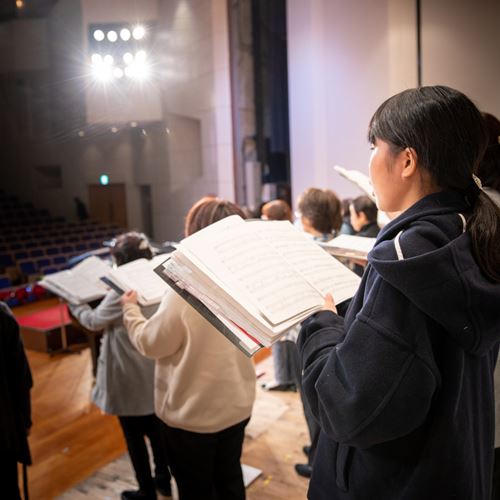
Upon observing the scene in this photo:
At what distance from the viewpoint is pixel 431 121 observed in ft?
2.55

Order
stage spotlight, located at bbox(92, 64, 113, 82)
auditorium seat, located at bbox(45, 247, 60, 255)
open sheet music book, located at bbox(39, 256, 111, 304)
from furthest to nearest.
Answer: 1. auditorium seat, located at bbox(45, 247, 60, 255)
2. stage spotlight, located at bbox(92, 64, 113, 82)
3. open sheet music book, located at bbox(39, 256, 111, 304)

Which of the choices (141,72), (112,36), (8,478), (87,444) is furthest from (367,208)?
(141,72)

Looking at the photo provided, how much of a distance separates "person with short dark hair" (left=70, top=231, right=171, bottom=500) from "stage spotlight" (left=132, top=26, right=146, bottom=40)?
179 inches

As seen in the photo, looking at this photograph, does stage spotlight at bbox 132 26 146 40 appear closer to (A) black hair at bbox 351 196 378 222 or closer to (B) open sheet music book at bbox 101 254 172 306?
(A) black hair at bbox 351 196 378 222

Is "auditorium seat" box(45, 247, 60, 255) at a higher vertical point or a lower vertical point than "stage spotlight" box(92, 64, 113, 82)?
lower

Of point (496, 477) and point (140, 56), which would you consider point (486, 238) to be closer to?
point (496, 477)

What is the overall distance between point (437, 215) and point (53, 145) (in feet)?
32.7

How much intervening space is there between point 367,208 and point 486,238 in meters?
1.79

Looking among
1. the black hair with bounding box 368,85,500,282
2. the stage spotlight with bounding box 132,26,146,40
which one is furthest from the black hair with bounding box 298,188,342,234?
the stage spotlight with bounding box 132,26,146,40

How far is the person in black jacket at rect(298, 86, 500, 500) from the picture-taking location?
2.39 feet

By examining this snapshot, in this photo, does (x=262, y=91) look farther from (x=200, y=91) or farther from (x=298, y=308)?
(x=298, y=308)

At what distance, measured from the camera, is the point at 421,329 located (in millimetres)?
735

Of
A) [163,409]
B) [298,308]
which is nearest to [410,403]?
[298,308]

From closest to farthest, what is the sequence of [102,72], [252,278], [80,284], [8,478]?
[252,278] < [8,478] < [80,284] < [102,72]
